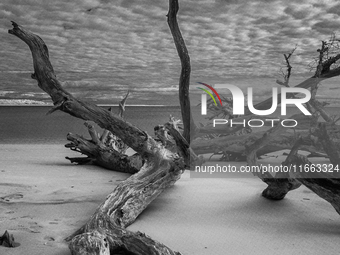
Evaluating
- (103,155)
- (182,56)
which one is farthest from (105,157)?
(182,56)

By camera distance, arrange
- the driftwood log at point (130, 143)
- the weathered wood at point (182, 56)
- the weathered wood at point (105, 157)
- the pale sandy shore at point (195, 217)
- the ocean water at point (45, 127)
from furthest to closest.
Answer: the ocean water at point (45, 127)
the weathered wood at point (105, 157)
the weathered wood at point (182, 56)
the driftwood log at point (130, 143)
the pale sandy shore at point (195, 217)

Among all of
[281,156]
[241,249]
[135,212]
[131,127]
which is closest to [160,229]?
[135,212]

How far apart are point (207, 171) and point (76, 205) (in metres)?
3.45

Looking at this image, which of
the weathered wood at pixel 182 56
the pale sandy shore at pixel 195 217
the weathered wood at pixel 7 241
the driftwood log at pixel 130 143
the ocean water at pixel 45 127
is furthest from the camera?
the ocean water at pixel 45 127

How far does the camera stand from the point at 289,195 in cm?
480

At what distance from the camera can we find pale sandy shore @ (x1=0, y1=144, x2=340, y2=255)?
3.21 meters

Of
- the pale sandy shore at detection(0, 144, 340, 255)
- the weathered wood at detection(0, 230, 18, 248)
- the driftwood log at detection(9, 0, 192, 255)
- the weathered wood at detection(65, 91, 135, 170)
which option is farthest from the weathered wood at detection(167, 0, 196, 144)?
the weathered wood at detection(0, 230, 18, 248)

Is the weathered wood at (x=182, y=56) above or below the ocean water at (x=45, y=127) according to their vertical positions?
above

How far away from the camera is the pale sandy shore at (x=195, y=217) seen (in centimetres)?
321

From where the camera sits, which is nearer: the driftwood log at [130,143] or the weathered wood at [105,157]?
the driftwood log at [130,143]

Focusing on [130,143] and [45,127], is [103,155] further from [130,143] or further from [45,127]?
[45,127]

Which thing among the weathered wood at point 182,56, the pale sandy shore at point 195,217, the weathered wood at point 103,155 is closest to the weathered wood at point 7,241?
the pale sandy shore at point 195,217

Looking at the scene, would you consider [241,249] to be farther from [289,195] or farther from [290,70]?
[290,70]

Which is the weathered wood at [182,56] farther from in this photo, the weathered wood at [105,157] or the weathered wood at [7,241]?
the weathered wood at [7,241]
